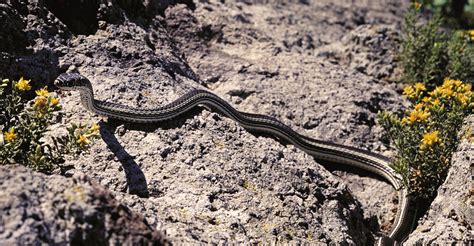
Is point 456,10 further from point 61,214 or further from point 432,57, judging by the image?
point 61,214

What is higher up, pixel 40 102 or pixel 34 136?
pixel 40 102

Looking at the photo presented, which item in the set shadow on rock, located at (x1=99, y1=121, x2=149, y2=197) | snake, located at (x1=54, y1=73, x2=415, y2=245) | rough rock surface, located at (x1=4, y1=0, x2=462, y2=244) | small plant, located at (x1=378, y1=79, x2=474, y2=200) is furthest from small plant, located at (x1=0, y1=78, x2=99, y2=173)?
small plant, located at (x1=378, y1=79, x2=474, y2=200)

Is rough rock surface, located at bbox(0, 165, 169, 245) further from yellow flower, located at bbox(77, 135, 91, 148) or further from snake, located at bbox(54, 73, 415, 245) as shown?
snake, located at bbox(54, 73, 415, 245)

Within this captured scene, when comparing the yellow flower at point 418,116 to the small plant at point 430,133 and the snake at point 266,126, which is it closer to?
the small plant at point 430,133

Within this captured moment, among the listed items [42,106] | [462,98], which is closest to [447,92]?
[462,98]

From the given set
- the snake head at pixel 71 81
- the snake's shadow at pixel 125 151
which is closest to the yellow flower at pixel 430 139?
the snake's shadow at pixel 125 151

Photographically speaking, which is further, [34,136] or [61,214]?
[34,136]

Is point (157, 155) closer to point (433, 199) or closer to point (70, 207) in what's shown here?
point (70, 207)
